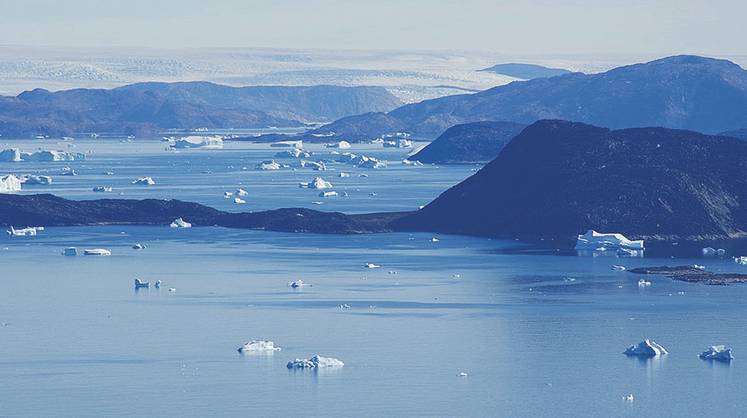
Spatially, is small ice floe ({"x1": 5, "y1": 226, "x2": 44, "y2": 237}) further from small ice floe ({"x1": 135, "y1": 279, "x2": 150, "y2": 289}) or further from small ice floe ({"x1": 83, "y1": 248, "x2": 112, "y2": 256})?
small ice floe ({"x1": 135, "y1": 279, "x2": 150, "y2": 289})

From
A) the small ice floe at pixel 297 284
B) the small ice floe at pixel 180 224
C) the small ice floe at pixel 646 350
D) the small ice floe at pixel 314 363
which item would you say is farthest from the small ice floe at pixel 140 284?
the small ice floe at pixel 180 224

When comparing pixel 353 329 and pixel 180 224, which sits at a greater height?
pixel 353 329

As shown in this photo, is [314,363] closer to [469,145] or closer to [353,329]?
[353,329]

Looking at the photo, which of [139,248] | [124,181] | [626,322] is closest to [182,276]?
[139,248]

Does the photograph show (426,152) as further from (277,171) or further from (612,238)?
(612,238)

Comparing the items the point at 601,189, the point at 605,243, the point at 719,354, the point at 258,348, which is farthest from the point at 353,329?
the point at 601,189

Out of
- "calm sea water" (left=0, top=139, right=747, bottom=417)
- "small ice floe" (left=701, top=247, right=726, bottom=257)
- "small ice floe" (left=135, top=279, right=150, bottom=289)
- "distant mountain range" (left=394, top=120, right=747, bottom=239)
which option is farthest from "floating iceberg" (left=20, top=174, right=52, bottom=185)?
"small ice floe" (left=135, top=279, right=150, bottom=289)

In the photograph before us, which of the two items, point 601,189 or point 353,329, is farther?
point 601,189
